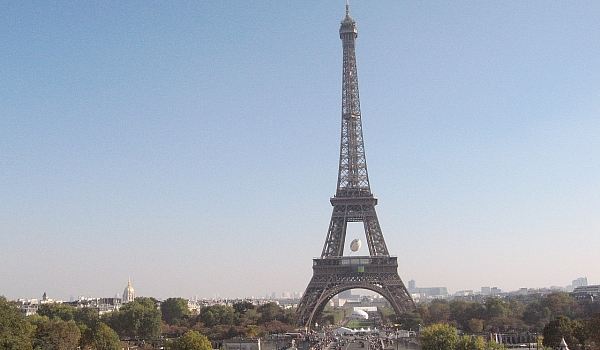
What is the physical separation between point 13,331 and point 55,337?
640 centimetres

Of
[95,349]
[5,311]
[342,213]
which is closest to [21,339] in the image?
[5,311]

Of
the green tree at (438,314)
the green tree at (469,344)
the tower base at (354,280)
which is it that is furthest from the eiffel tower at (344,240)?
the green tree at (469,344)

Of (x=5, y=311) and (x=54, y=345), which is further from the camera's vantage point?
(x=54, y=345)

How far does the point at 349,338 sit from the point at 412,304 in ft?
29.9

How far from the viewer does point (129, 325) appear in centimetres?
7275

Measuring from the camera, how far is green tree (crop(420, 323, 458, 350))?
49531 millimetres

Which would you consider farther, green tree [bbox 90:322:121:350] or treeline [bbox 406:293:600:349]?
treeline [bbox 406:293:600:349]

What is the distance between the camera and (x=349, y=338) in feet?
268

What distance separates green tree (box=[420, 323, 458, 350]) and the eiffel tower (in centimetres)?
2438

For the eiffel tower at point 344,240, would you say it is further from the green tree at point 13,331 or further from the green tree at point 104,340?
the green tree at point 13,331

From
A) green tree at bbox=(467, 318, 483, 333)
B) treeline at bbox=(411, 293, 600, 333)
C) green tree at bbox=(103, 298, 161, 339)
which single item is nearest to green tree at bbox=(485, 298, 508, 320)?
treeline at bbox=(411, 293, 600, 333)

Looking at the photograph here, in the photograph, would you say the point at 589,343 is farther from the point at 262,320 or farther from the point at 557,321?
the point at 262,320

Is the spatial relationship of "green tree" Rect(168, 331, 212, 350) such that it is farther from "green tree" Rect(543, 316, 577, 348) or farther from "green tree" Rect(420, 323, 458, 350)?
"green tree" Rect(543, 316, 577, 348)

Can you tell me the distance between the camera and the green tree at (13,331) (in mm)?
41531
